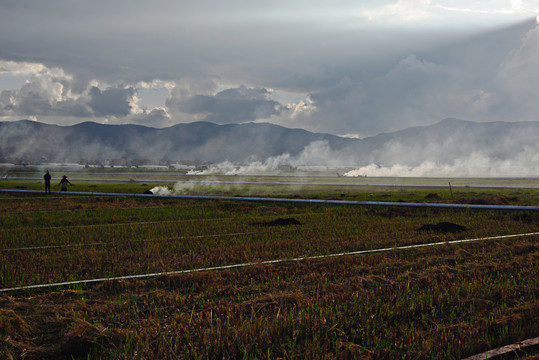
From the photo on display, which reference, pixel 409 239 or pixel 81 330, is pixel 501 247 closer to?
pixel 409 239

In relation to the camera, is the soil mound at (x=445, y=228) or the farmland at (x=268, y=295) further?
the soil mound at (x=445, y=228)

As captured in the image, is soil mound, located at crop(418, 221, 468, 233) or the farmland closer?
the farmland

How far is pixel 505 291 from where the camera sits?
32.4 feet

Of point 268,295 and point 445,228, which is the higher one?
point 445,228

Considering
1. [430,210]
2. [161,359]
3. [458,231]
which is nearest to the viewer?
[161,359]

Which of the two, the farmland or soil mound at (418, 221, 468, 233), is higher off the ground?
soil mound at (418, 221, 468, 233)

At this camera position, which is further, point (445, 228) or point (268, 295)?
point (445, 228)

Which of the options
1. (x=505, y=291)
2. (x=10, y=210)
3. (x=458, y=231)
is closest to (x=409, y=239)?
(x=458, y=231)

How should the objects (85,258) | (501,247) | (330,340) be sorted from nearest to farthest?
(330,340), (85,258), (501,247)

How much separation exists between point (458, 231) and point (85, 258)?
567 inches

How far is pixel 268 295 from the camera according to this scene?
9.77 meters

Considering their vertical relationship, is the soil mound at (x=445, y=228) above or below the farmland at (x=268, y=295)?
above

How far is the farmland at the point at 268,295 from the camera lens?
738 cm

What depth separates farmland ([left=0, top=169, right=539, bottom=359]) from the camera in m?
7.38
